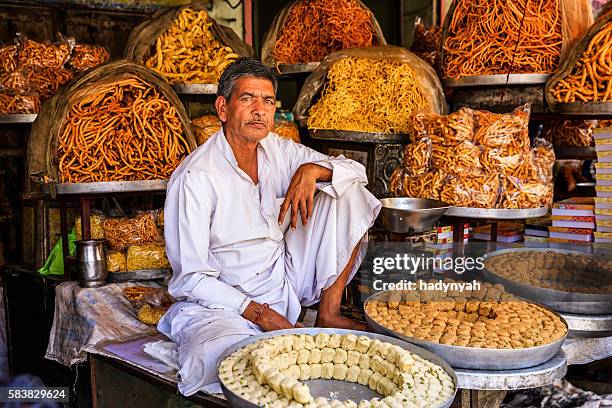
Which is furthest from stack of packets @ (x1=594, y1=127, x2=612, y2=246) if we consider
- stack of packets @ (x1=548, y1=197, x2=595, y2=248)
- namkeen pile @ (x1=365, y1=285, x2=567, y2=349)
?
namkeen pile @ (x1=365, y1=285, x2=567, y2=349)

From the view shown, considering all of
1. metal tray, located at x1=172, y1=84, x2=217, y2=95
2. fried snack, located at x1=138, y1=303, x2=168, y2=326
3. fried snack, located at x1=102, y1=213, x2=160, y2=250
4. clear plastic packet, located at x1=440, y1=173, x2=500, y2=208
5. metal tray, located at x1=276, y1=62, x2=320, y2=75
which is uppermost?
metal tray, located at x1=276, y1=62, x2=320, y2=75

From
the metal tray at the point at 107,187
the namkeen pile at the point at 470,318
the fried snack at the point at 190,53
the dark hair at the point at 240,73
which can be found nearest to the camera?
the namkeen pile at the point at 470,318

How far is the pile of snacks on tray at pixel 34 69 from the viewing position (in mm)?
3705

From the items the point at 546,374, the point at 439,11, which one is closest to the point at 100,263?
the point at 546,374

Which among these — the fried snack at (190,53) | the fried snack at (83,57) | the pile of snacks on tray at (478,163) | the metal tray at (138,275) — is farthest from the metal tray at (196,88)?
the pile of snacks on tray at (478,163)

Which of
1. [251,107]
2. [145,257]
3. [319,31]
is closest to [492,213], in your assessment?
[251,107]

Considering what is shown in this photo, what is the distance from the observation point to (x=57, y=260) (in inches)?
134

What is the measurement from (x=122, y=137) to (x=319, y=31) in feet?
5.73

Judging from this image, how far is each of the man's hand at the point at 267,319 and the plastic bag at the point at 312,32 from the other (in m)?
2.41

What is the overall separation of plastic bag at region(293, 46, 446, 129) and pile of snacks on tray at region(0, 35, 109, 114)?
1.56 m

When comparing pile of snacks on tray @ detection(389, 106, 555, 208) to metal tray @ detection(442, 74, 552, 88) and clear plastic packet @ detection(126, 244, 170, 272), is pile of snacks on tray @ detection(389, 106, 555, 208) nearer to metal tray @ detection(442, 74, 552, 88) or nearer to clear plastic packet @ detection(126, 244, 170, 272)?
metal tray @ detection(442, 74, 552, 88)

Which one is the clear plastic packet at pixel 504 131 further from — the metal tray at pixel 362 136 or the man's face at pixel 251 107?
the man's face at pixel 251 107

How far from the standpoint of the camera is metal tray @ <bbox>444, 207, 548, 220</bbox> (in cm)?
294

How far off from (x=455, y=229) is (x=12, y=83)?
2766mm
